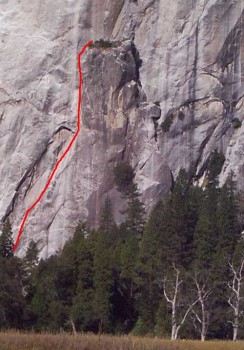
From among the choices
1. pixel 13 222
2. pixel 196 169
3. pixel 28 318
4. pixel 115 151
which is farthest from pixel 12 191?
pixel 28 318

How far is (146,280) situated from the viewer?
39.0 metres

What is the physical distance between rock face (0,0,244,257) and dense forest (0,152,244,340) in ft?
16.7

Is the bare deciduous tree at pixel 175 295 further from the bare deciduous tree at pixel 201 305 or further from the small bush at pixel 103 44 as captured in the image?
the small bush at pixel 103 44

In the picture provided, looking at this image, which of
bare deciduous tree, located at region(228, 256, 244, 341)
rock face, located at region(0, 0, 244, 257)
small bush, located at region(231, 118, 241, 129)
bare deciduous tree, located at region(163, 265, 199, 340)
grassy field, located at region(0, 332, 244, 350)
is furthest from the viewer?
small bush, located at region(231, 118, 241, 129)

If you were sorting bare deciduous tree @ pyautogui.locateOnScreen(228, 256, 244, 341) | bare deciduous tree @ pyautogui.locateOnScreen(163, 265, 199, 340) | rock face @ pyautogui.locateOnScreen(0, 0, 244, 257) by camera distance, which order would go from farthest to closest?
rock face @ pyautogui.locateOnScreen(0, 0, 244, 257), bare deciduous tree @ pyautogui.locateOnScreen(163, 265, 199, 340), bare deciduous tree @ pyautogui.locateOnScreen(228, 256, 244, 341)

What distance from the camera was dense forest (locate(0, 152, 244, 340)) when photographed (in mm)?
35656

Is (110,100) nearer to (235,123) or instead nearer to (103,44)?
(103,44)

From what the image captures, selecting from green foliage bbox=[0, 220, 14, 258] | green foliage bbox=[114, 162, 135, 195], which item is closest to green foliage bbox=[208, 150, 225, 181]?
green foliage bbox=[114, 162, 135, 195]

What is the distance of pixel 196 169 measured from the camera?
51812 millimetres

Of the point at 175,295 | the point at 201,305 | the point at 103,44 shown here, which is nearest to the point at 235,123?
the point at 103,44

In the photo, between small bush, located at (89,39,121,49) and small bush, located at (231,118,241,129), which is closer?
small bush, located at (89,39,121,49)

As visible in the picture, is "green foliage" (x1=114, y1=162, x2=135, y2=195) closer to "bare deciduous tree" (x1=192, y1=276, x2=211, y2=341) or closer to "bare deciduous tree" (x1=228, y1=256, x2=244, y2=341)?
"bare deciduous tree" (x1=228, y1=256, x2=244, y2=341)

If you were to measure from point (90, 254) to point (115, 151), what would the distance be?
485 inches

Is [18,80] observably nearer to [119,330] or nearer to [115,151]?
[115,151]
